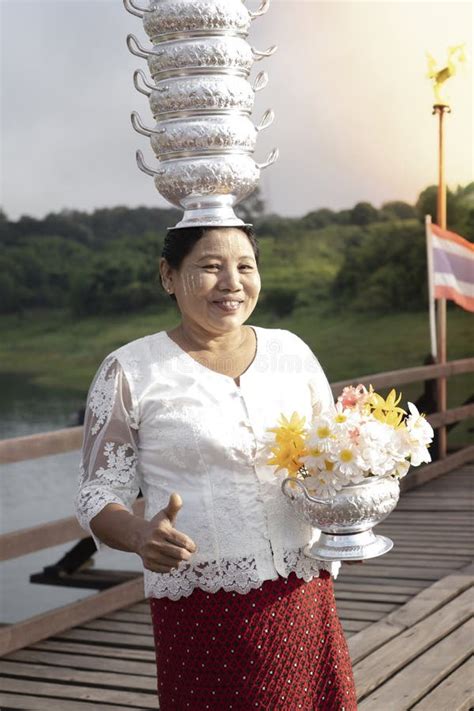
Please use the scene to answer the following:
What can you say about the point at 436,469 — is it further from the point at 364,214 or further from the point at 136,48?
the point at 364,214

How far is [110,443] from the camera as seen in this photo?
1932 millimetres

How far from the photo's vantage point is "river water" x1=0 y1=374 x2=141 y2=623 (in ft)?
61.2

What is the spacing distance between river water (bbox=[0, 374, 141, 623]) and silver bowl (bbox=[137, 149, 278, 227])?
49.3ft

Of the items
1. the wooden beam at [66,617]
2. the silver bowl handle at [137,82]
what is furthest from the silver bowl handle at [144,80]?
the wooden beam at [66,617]

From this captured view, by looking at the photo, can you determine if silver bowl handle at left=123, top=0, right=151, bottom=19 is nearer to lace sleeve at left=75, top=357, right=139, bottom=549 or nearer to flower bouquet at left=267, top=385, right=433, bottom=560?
lace sleeve at left=75, top=357, right=139, bottom=549

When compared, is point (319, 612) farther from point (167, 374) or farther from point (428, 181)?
point (428, 181)

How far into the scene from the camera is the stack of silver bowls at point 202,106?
1990 millimetres

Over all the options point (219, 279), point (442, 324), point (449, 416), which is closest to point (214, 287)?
point (219, 279)

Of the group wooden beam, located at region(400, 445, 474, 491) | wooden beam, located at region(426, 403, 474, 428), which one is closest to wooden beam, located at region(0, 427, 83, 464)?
wooden beam, located at region(400, 445, 474, 491)

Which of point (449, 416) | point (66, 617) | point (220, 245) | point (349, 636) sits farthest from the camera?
point (449, 416)

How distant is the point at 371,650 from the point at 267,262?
705 inches

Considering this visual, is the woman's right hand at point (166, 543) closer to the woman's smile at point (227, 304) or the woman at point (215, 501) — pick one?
the woman at point (215, 501)

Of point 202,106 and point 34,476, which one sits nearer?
point 202,106

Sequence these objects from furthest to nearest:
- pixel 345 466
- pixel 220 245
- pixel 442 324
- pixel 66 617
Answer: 1. pixel 442 324
2. pixel 66 617
3. pixel 220 245
4. pixel 345 466
